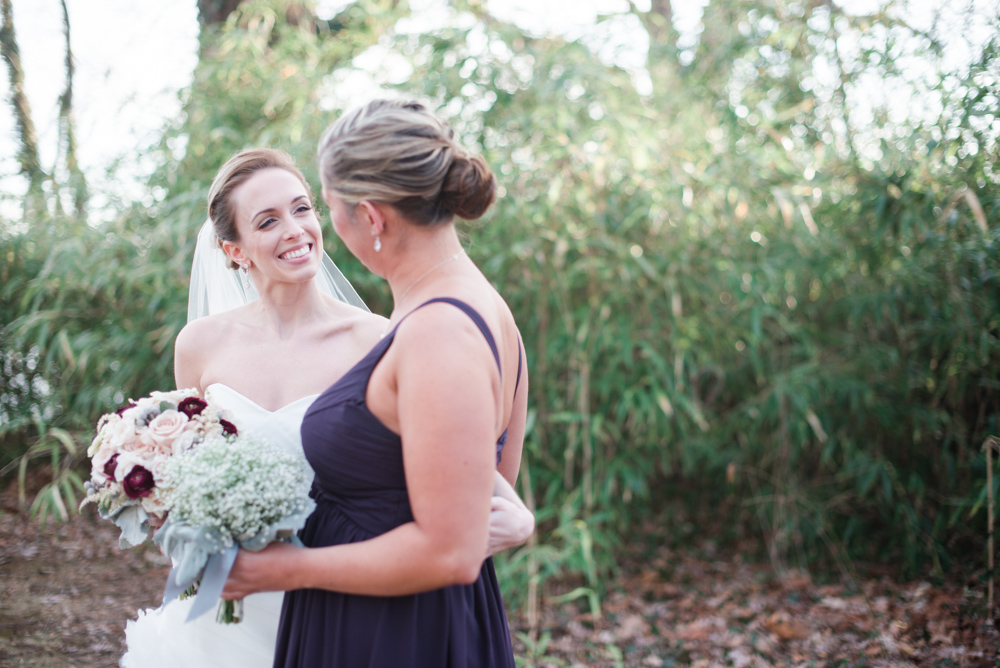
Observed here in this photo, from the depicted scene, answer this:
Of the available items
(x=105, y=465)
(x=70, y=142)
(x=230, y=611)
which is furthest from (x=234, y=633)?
(x=70, y=142)

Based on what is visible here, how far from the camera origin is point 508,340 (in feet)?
4.08

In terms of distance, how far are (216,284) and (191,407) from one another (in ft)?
3.23

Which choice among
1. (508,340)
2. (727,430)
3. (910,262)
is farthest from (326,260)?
(910,262)

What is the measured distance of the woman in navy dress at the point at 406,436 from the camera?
3.28ft

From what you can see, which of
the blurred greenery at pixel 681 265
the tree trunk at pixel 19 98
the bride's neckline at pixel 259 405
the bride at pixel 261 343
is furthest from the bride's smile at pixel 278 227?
the tree trunk at pixel 19 98

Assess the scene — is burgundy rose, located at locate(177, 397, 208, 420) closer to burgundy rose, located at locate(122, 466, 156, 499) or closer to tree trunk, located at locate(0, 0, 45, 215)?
burgundy rose, located at locate(122, 466, 156, 499)

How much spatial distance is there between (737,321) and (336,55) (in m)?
2.60

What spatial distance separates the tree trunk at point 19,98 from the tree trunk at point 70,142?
200 millimetres

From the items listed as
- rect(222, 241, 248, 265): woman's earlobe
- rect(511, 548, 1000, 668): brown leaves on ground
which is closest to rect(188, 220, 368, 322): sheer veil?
rect(222, 241, 248, 265): woman's earlobe

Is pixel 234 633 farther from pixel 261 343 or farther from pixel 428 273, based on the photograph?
pixel 428 273

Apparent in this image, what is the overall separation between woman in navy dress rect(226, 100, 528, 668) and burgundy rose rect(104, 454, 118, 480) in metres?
0.34

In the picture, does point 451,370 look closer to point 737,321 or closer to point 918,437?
point 737,321

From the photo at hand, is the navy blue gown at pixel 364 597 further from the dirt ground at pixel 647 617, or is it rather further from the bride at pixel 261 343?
the dirt ground at pixel 647 617

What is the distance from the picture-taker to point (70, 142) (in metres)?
4.23
